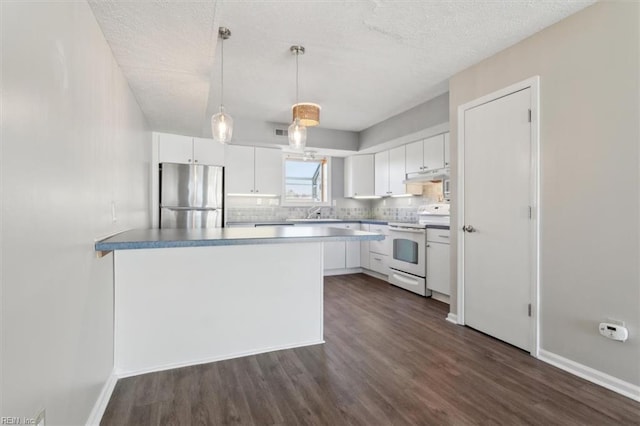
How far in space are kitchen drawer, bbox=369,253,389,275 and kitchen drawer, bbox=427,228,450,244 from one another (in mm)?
987

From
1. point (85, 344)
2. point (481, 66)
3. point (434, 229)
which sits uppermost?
point (481, 66)

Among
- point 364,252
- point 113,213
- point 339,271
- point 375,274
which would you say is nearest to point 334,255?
point 339,271

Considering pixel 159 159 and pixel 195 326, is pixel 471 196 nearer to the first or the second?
pixel 195 326

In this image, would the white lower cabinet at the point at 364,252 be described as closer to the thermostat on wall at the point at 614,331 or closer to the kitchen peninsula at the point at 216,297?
the kitchen peninsula at the point at 216,297

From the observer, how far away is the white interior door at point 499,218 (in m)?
2.52

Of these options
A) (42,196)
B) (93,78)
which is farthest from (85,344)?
(93,78)

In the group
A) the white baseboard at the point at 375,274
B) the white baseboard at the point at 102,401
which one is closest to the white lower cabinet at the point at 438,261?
the white baseboard at the point at 375,274

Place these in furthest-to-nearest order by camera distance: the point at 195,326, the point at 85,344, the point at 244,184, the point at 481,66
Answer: the point at 244,184 < the point at 481,66 < the point at 195,326 < the point at 85,344

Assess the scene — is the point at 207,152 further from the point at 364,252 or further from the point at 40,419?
the point at 40,419

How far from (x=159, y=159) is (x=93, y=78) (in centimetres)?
279

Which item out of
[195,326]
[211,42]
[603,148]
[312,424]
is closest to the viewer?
[312,424]

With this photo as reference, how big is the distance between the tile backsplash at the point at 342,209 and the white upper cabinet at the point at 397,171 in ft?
1.14

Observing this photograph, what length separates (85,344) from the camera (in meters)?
1.47

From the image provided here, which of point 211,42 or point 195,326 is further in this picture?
point 195,326
